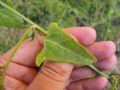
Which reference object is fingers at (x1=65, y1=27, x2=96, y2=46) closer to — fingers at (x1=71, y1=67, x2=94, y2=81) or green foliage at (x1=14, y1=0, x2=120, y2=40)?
fingers at (x1=71, y1=67, x2=94, y2=81)

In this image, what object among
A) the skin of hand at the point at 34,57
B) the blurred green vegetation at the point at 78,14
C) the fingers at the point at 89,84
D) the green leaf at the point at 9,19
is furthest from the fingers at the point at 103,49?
the blurred green vegetation at the point at 78,14

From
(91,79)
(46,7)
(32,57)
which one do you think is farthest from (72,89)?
(46,7)

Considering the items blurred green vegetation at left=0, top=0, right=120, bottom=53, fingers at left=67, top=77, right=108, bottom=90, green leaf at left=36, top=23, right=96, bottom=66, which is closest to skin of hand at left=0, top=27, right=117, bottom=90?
fingers at left=67, top=77, right=108, bottom=90

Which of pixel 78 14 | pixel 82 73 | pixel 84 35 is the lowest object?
pixel 78 14

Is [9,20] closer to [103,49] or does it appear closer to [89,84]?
[103,49]

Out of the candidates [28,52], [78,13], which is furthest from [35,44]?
[78,13]

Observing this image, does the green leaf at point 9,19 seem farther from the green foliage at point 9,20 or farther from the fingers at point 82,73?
the fingers at point 82,73
